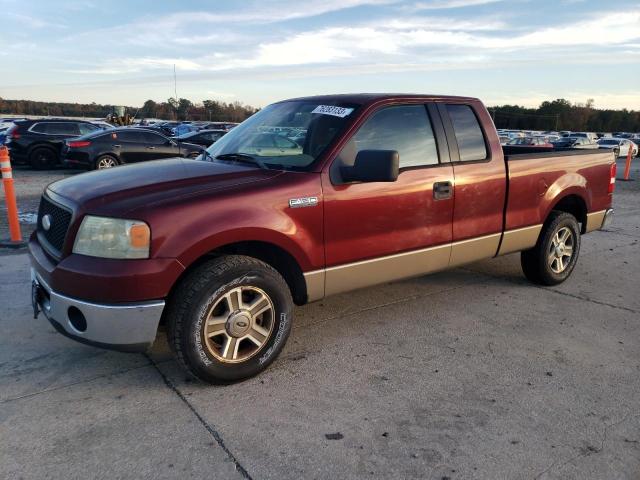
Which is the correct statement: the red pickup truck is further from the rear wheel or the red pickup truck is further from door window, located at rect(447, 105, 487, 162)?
the rear wheel

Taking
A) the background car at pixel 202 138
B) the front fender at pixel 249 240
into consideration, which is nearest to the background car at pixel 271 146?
the front fender at pixel 249 240

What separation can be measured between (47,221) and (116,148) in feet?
39.5

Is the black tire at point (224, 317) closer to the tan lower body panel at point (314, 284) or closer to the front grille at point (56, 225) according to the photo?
the tan lower body panel at point (314, 284)

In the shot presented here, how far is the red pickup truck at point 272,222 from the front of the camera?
2.92 metres

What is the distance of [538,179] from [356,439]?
3.19 metres

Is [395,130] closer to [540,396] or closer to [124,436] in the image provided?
[540,396]

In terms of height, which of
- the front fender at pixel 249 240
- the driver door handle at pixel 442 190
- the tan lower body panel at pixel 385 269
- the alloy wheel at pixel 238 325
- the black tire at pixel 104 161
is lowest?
the alloy wheel at pixel 238 325

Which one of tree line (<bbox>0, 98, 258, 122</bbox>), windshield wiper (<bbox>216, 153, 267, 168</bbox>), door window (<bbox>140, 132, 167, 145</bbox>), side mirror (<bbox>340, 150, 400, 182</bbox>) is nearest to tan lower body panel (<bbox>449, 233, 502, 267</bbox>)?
side mirror (<bbox>340, 150, 400, 182</bbox>)

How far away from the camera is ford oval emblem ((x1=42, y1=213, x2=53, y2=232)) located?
3.44 metres

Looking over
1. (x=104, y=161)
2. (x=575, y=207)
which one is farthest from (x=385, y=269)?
(x=104, y=161)

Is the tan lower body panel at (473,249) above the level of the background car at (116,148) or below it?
below

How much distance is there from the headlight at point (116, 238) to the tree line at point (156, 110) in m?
64.4

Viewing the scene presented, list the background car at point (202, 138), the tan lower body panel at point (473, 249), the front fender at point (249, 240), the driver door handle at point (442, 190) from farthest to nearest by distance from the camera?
the background car at point (202, 138) → the tan lower body panel at point (473, 249) → the driver door handle at point (442, 190) → the front fender at point (249, 240)

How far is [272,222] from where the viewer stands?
3.24 m
